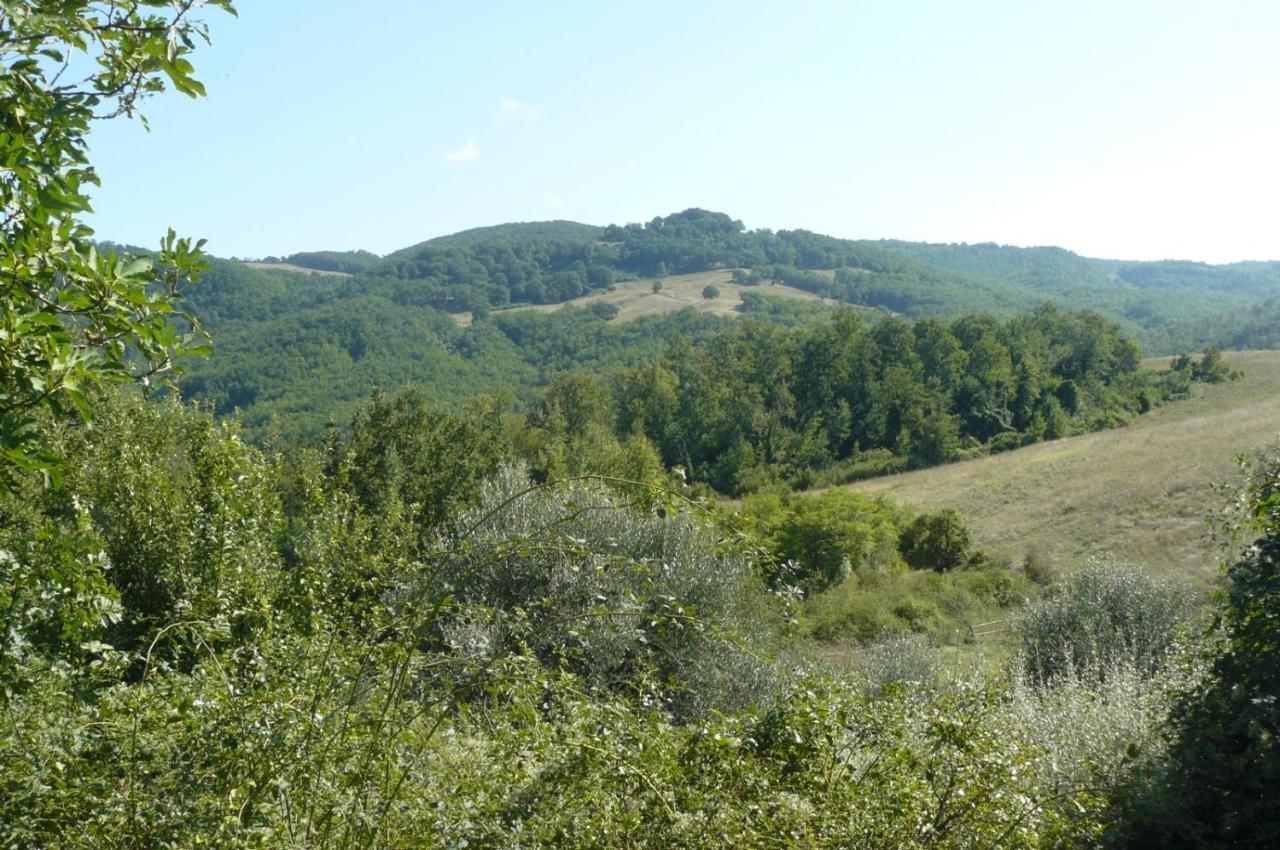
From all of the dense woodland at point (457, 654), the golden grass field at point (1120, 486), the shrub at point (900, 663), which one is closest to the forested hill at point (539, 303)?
the golden grass field at point (1120, 486)

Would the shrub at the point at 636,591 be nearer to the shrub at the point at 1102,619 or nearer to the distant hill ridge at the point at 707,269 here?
the shrub at the point at 1102,619

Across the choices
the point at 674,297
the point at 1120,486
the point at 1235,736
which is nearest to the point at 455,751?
the point at 1235,736

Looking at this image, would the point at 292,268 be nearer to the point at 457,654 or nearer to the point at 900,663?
the point at 900,663

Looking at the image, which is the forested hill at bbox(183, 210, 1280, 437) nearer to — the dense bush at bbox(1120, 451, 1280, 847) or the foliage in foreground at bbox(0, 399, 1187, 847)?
the dense bush at bbox(1120, 451, 1280, 847)

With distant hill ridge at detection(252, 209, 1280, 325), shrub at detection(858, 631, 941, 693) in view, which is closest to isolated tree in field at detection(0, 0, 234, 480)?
shrub at detection(858, 631, 941, 693)

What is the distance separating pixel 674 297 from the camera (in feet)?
394

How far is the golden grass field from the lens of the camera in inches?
1133

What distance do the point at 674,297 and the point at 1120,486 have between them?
87850 mm

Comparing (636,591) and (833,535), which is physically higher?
(636,591)

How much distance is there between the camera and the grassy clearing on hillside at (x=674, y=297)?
111 meters

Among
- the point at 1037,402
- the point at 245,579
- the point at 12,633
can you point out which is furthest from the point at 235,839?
the point at 1037,402

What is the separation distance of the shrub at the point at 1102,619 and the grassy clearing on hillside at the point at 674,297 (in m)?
91.1

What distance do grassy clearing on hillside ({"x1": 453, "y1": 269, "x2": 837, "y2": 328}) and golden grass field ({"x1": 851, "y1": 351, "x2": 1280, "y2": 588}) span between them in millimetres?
60472

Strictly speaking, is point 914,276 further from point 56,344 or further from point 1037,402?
point 56,344
